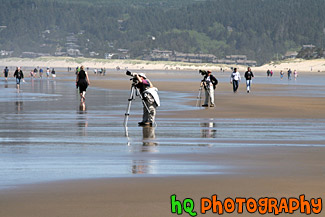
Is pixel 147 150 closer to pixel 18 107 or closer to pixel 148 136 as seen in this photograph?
pixel 148 136

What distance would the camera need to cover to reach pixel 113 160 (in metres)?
13.0

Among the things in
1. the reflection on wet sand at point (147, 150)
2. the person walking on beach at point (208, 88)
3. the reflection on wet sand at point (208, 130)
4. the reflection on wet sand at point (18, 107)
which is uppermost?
the person walking on beach at point (208, 88)

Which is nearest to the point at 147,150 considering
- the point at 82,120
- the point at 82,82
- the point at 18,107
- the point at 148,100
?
the point at 148,100

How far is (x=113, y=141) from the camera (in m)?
16.4

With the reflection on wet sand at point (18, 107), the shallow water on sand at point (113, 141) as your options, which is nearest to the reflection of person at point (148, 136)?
the shallow water on sand at point (113, 141)

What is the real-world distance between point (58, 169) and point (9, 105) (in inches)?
765

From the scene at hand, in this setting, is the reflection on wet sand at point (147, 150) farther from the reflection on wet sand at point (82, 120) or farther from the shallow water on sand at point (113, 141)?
the reflection on wet sand at point (82, 120)

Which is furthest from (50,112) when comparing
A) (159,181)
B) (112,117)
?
(159,181)

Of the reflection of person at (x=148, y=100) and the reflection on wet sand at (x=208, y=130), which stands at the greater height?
the reflection of person at (x=148, y=100)

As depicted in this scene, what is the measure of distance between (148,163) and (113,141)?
395cm

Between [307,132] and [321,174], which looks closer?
[321,174]

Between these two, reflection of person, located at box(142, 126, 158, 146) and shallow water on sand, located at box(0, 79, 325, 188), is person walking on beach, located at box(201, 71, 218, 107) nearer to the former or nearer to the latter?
shallow water on sand, located at box(0, 79, 325, 188)

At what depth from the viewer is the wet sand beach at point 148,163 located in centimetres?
918

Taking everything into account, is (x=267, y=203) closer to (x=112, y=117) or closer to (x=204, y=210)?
(x=204, y=210)
